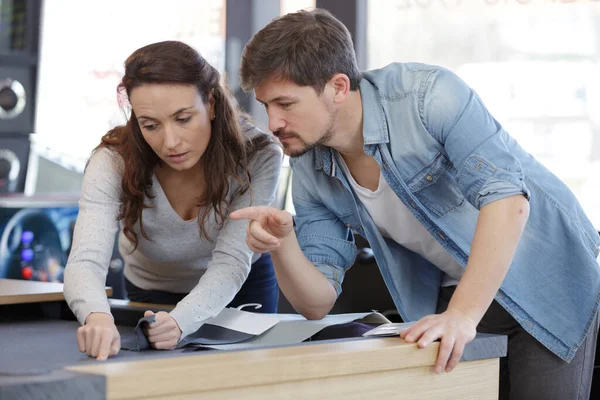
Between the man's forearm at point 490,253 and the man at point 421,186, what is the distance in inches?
1.1

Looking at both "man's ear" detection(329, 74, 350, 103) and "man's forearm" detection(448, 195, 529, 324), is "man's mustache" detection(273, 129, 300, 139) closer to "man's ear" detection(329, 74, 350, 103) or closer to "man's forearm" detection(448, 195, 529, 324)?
"man's ear" detection(329, 74, 350, 103)

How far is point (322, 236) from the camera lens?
1.65m

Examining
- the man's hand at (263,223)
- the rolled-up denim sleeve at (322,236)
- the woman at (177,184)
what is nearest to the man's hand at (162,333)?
the woman at (177,184)

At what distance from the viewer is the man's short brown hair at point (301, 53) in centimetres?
146

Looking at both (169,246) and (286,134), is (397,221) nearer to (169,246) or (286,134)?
(286,134)

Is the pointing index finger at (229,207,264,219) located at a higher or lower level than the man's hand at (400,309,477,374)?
higher

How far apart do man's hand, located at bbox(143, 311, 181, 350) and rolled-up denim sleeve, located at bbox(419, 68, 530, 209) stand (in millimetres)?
532

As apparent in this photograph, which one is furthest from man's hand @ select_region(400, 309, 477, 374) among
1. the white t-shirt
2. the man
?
the white t-shirt

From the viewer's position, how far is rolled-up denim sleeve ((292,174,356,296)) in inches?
64.3

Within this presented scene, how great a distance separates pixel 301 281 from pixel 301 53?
40cm

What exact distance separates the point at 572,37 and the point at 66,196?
1.94 metres

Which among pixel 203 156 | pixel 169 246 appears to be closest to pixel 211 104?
pixel 203 156

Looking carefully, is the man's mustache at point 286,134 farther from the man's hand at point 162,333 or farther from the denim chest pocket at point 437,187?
the man's hand at point 162,333

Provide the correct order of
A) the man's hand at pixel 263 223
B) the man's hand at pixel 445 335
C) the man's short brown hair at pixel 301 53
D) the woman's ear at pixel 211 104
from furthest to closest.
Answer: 1. the woman's ear at pixel 211 104
2. the man's short brown hair at pixel 301 53
3. the man's hand at pixel 263 223
4. the man's hand at pixel 445 335
